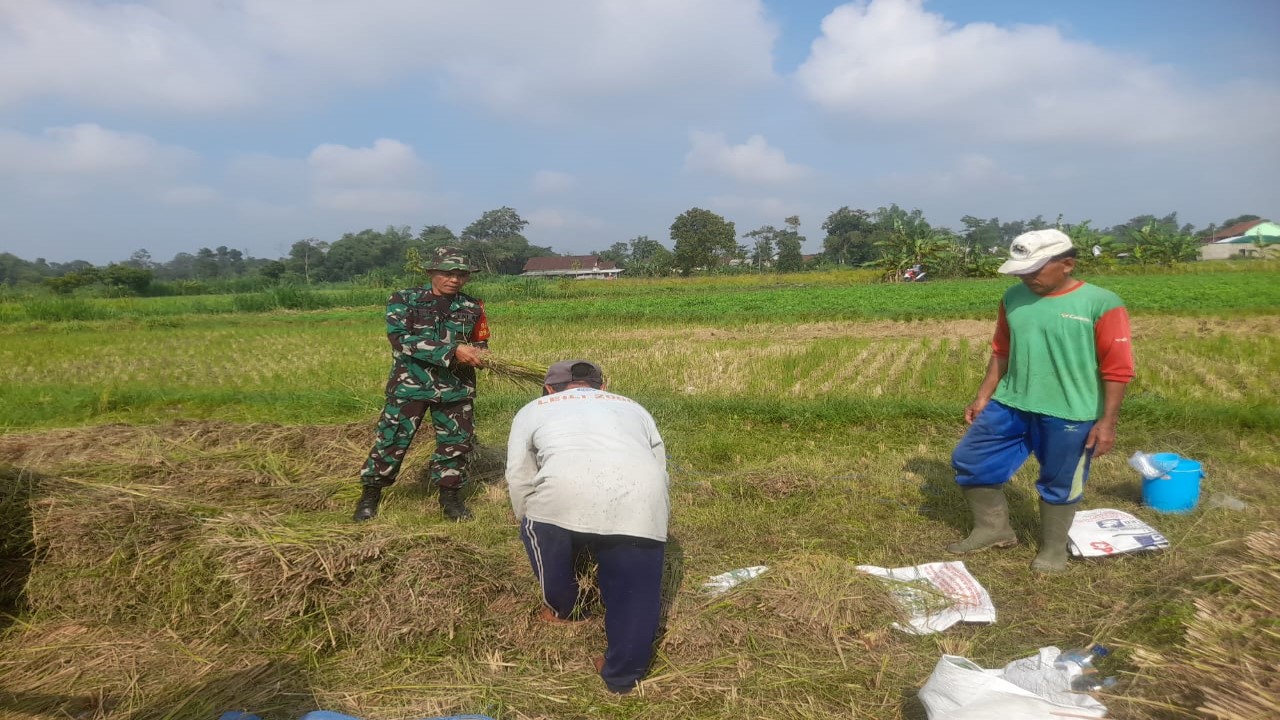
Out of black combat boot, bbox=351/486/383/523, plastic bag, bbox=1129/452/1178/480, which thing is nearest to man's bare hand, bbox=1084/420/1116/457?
plastic bag, bbox=1129/452/1178/480

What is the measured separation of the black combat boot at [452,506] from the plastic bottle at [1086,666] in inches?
135

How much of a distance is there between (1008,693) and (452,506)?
347 centimetres

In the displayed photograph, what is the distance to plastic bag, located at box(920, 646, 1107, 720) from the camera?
1.96 meters

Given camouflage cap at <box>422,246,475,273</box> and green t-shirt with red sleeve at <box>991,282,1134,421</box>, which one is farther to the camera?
camouflage cap at <box>422,246,475,273</box>

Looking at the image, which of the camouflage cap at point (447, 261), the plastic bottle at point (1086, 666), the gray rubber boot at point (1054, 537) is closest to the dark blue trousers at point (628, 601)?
the plastic bottle at point (1086, 666)

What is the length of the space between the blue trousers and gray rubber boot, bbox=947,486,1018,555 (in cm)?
7

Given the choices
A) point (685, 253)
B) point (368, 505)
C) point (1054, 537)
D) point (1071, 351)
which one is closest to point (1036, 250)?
point (1071, 351)

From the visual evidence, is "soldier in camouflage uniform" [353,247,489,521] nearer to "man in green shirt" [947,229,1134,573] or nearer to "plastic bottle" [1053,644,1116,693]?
"man in green shirt" [947,229,1134,573]

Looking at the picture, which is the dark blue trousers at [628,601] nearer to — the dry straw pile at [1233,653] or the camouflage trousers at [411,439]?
the dry straw pile at [1233,653]

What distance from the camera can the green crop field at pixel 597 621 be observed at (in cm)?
261

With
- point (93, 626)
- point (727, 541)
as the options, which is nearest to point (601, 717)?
point (727, 541)

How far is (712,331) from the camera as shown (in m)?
15.0

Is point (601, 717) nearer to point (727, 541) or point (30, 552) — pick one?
point (727, 541)

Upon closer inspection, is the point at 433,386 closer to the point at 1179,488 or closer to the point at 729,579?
the point at 729,579
